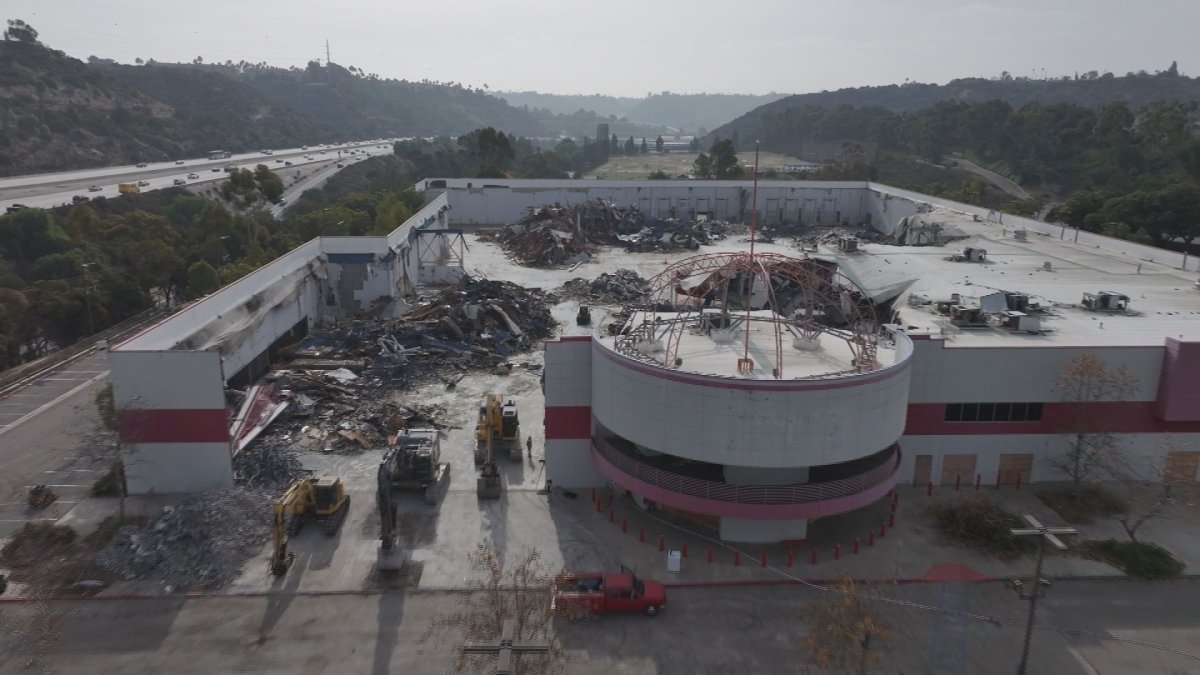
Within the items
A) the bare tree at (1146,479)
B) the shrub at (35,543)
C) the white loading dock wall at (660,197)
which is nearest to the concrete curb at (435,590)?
the shrub at (35,543)

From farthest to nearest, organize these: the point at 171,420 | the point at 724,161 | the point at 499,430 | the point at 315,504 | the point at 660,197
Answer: the point at 724,161, the point at 660,197, the point at 499,430, the point at 171,420, the point at 315,504

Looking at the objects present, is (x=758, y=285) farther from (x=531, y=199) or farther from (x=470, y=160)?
(x=470, y=160)

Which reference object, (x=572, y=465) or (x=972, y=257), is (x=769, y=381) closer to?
(x=572, y=465)

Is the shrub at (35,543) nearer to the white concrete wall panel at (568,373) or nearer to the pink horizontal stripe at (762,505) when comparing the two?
the white concrete wall panel at (568,373)

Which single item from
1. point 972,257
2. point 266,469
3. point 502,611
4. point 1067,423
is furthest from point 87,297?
point 972,257

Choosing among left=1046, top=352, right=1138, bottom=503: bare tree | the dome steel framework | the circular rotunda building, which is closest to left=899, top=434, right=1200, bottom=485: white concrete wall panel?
left=1046, top=352, right=1138, bottom=503: bare tree
